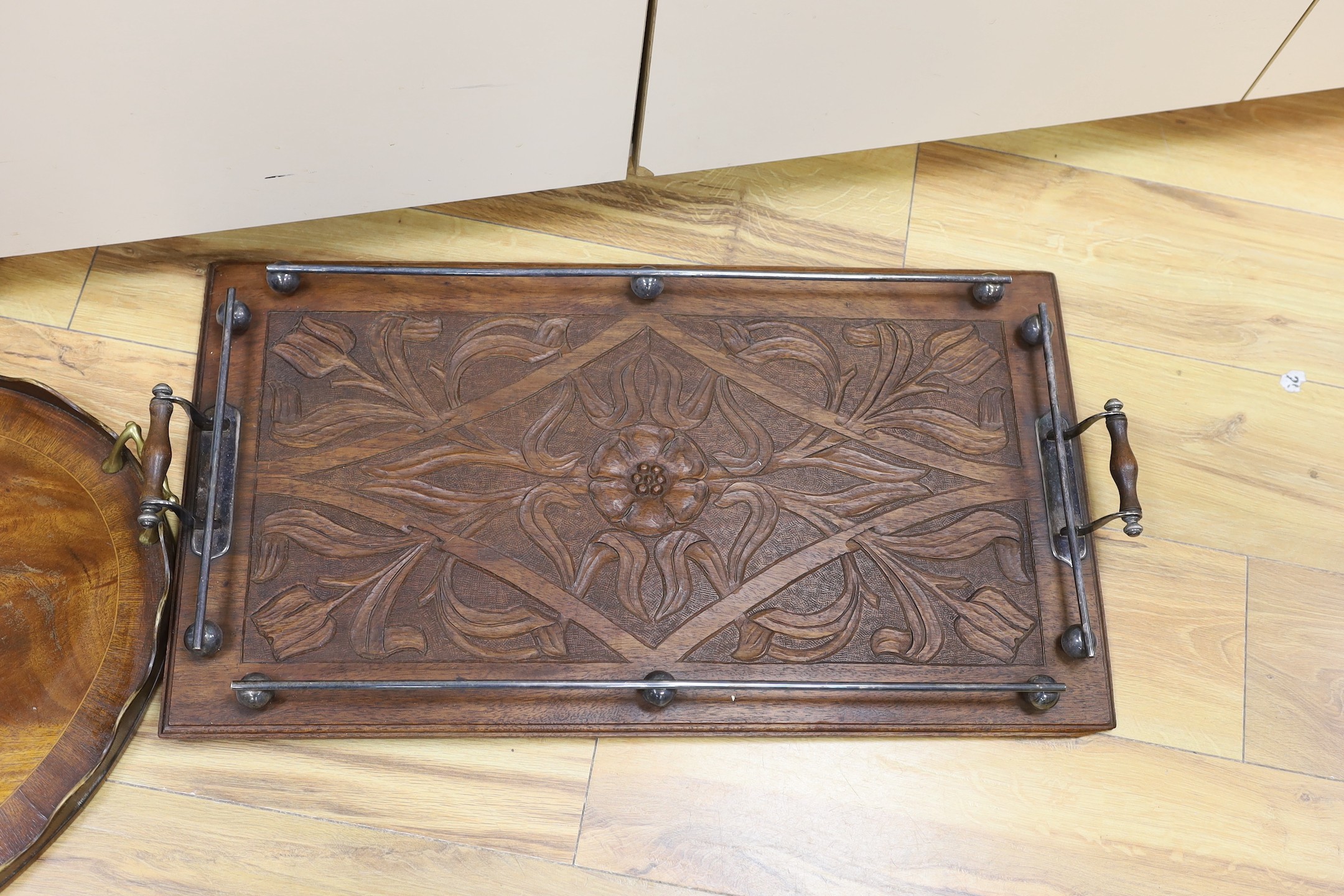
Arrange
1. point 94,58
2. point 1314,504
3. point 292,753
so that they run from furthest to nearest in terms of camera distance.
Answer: point 1314,504, point 292,753, point 94,58

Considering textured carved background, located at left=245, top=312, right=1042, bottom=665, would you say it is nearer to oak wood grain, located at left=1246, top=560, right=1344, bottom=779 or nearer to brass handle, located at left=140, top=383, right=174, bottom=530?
brass handle, located at left=140, top=383, right=174, bottom=530

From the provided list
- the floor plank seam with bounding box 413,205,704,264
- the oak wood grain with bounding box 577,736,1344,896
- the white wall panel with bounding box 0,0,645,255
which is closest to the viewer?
the white wall panel with bounding box 0,0,645,255

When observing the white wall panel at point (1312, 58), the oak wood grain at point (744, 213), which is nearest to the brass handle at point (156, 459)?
the oak wood grain at point (744, 213)

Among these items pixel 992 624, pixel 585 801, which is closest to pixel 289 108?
pixel 585 801

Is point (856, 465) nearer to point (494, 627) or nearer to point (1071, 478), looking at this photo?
point (1071, 478)

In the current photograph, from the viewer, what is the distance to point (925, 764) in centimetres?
82

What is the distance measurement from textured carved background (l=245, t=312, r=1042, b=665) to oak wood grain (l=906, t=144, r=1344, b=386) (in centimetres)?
13

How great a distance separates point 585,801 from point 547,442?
0.98 feet

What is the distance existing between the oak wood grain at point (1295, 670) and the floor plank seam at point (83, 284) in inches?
42.9

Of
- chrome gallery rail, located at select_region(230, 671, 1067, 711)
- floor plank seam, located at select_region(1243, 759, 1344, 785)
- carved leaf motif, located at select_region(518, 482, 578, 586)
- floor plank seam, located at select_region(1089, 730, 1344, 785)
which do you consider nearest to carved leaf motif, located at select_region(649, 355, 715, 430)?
carved leaf motif, located at select_region(518, 482, 578, 586)

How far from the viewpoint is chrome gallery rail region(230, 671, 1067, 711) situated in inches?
29.8

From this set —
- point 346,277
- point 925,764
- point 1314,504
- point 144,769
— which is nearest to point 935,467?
point 925,764

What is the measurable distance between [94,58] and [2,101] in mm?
79

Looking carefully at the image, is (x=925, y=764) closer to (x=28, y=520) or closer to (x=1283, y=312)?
(x=1283, y=312)
